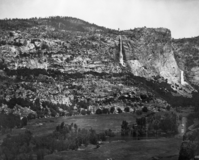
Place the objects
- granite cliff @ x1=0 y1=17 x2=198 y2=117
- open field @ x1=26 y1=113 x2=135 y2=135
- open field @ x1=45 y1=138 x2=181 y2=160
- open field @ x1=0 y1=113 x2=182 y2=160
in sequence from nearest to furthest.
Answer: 1. open field @ x1=45 y1=138 x2=181 y2=160
2. open field @ x1=0 y1=113 x2=182 y2=160
3. open field @ x1=26 y1=113 x2=135 y2=135
4. granite cliff @ x1=0 y1=17 x2=198 y2=117

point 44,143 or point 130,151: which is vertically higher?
point 44,143

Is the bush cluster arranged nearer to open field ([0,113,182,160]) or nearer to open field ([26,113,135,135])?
open field ([0,113,182,160])

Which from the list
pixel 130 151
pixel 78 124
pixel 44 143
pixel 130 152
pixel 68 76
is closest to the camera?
pixel 130 152

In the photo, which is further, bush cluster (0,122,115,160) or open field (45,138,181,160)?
bush cluster (0,122,115,160)

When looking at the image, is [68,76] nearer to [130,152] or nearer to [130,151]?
[130,151]

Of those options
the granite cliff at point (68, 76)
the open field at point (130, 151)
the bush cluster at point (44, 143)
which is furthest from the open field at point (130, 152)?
the granite cliff at point (68, 76)

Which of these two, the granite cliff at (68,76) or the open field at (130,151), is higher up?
the granite cliff at (68,76)

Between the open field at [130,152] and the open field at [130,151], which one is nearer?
the open field at [130,152]

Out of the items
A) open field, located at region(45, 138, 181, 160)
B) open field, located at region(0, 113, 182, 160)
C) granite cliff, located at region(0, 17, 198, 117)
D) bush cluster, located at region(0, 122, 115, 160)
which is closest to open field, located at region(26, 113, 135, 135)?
bush cluster, located at region(0, 122, 115, 160)

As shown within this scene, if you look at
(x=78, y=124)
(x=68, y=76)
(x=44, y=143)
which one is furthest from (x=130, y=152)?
(x=68, y=76)

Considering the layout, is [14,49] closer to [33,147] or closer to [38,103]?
[38,103]

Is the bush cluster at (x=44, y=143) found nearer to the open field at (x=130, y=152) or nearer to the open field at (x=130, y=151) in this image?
the open field at (x=130, y=151)

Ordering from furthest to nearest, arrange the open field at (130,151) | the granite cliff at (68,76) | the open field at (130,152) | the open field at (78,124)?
the granite cliff at (68,76) < the open field at (78,124) < the open field at (130,151) < the open field at (130,152)

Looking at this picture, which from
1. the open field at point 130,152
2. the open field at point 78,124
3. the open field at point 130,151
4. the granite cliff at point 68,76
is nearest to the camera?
the open field at point 130,152
